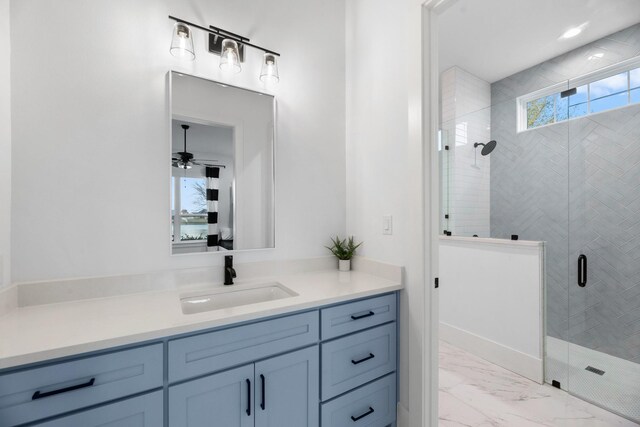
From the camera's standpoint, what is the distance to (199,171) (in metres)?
1.54

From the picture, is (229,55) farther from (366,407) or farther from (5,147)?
(366,407)

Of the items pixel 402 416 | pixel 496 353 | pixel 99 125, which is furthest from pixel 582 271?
pixel 99 125

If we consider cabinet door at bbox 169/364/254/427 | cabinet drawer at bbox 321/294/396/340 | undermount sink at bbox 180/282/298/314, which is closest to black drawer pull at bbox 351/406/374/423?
cabinet drawer at bbox 321/294/396/340

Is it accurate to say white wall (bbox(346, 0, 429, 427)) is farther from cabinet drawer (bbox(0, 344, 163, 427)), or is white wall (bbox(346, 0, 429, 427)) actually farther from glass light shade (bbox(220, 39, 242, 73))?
cabinet drawer (bbox(0, 344, 163, 427))

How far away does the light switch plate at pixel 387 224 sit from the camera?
1669 millimetres

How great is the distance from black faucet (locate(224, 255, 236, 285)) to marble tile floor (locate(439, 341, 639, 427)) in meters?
1.56

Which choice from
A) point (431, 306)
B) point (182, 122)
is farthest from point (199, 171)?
point (431, 306)

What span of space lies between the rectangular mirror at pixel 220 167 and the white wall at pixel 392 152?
0.63 metres

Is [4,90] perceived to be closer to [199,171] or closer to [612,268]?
[199,171]

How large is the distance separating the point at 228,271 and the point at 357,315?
0.75 meters

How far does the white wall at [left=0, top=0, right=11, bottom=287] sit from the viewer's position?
1.10m

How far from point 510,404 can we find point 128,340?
231 centimetres

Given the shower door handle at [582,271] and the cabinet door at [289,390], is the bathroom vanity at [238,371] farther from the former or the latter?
the shower door handle at [582,271]

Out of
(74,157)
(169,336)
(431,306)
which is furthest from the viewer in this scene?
(431,306)
